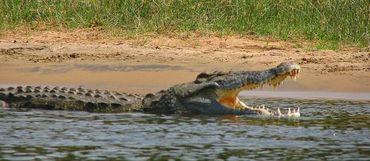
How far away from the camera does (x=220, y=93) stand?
10453mm

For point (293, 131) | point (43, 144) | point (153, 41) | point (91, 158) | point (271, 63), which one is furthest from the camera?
point (153, 41)

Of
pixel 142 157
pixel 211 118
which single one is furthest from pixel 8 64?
pixel 142 157

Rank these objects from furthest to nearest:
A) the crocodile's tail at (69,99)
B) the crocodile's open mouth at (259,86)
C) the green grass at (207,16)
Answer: the green grass at (207,16), the crocodile's tail at (69,99), the crocodile's open mouth at (259,86)

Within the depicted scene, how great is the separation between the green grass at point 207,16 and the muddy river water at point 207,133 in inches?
112

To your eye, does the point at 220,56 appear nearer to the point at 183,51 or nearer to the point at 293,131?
the point at 183,51

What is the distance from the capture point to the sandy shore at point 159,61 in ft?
42.9

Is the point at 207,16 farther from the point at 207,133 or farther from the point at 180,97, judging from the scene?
the point at 207,133

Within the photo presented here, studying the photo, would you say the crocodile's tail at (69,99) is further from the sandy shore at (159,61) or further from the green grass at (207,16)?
the green grass at (207,16)

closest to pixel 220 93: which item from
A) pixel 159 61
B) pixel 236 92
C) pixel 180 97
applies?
pixel 236 92

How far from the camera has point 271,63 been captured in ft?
44.2

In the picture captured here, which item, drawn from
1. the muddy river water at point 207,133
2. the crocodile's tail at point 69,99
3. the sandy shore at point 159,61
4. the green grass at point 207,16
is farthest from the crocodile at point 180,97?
the green grass at point 207,16

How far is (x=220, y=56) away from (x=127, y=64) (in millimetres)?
1210

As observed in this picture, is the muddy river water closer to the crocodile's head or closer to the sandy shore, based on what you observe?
the crocodile's head

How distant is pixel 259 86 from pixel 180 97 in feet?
2.73
